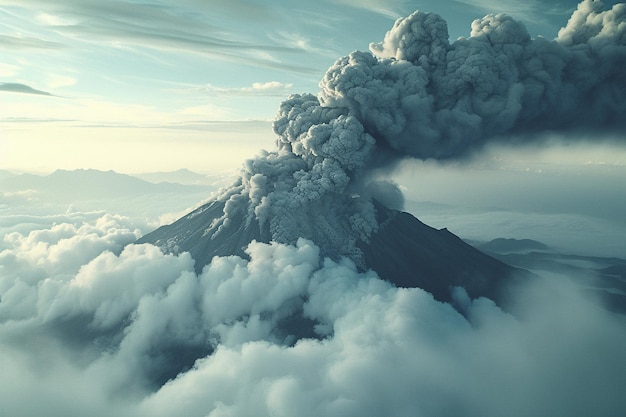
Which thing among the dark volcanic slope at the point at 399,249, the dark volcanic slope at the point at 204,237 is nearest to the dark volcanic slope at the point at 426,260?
the dark volcanic slope at the point at 399,249

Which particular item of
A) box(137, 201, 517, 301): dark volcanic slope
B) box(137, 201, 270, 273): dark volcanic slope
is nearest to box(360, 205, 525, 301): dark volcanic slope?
box(137, 201, 517, 301): dark volcanic slope

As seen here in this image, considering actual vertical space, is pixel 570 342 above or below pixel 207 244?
below

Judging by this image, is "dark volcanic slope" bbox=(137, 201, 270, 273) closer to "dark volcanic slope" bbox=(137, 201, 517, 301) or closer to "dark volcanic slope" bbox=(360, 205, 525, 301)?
"dark volcanic slope" bbox=(137, 201, 517, 301)

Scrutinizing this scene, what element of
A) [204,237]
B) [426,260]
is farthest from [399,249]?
[204,237]

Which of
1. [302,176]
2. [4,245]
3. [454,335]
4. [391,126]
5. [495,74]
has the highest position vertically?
[495,74]

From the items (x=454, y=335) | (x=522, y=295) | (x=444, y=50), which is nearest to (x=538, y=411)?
(x=454, y=335)

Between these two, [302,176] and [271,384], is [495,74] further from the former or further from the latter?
[271,384]

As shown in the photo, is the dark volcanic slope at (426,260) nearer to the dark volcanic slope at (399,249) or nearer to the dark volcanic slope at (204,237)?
the dark volcanic slope at (399,249)

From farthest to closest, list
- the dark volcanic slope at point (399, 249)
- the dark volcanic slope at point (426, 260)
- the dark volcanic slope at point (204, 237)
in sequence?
1. the dark volcanic slope at point (426, 260)
2. the dark volcanic slope at point (399, 249)
3. the dark volcanic slope at point (204, 237)
